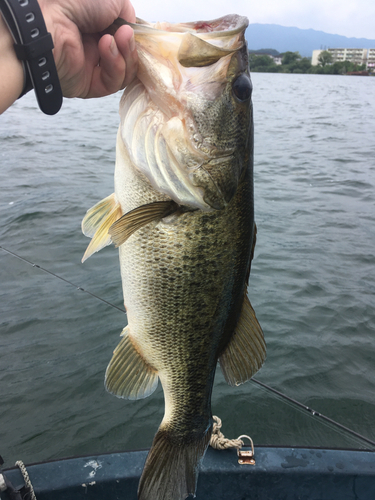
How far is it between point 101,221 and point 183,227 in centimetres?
40

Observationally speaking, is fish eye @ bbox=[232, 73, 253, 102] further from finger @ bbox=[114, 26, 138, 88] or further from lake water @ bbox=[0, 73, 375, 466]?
lake water @ bbox=[0, 73, 375, 466]

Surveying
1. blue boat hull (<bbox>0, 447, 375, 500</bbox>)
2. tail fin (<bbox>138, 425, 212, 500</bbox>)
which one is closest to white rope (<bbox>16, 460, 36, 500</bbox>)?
blue boat hull (<bbox>0, 447, 375, 500</bbox>)

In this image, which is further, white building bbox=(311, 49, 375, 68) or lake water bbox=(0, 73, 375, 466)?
white building bbox=(311, 49, 375, 68)

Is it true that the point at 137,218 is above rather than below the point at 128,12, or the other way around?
below

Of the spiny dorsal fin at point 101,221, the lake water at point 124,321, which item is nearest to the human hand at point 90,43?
the spiny dorsal fin at point 101,221

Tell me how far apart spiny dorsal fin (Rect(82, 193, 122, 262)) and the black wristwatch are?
1.61 feet

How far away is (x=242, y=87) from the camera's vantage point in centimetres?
151

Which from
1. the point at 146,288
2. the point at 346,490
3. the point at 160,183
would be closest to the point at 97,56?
the point at 160,183

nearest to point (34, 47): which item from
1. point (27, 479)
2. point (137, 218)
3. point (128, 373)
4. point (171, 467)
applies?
point (137, 218)

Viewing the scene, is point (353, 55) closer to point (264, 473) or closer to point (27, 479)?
point (264, 473)

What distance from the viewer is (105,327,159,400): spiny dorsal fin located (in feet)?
6.19

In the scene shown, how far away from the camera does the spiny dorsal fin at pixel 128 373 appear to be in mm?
1886

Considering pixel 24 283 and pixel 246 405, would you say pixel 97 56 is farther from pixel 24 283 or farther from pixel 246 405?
pixel 24 283

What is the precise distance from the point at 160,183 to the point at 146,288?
0.45 meters
